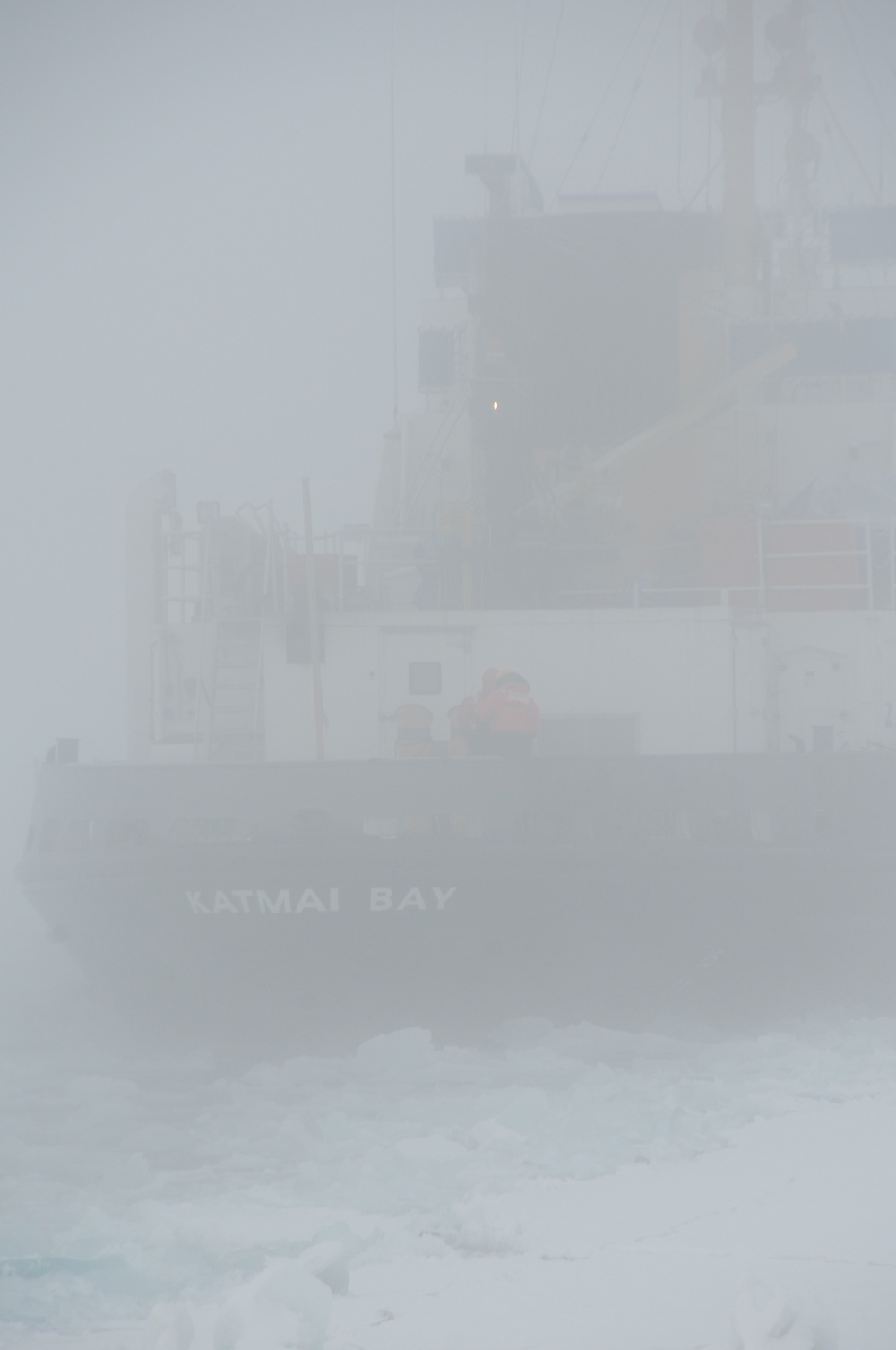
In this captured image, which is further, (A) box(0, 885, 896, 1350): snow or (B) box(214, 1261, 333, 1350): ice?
(A) box(0, 885, 896, 1350): snow

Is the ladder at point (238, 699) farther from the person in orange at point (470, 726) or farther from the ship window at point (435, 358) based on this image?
the ship window at point (435, 358)

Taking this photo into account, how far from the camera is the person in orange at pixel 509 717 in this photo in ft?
30.1

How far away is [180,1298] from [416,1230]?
3.61 ft

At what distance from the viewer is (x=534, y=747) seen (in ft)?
32.0

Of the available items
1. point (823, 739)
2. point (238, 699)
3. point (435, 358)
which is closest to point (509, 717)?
point (823, 739)

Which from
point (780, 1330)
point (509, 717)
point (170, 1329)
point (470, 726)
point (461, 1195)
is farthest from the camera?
point (470, 726)

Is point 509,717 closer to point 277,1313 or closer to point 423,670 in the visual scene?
point 423,670

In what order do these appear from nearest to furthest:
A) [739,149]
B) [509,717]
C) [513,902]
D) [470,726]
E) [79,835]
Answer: [513,902] < [509,717] < [470,726] < [79,835] < [739,149]

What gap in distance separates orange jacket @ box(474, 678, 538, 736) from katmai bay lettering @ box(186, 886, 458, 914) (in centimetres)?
113

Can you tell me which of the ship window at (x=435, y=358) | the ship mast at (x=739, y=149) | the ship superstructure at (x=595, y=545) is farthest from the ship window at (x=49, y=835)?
the ship window at (x=435, y=358)

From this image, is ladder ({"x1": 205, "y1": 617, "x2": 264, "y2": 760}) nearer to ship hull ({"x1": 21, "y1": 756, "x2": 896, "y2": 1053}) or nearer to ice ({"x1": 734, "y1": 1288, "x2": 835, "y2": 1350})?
ship hull ({"x1": 21, "y1": 756, "x2": 896, "y2": 1053})

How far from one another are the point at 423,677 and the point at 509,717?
999 mm

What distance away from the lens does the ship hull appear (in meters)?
8.78

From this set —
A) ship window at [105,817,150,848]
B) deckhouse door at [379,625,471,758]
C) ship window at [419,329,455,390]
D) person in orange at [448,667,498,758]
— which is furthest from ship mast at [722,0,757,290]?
ship window at [105,817,150,848]
